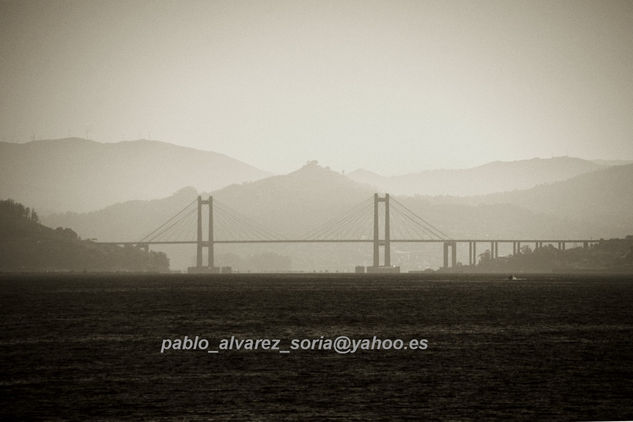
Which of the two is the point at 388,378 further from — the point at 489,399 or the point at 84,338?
the point at 84,338

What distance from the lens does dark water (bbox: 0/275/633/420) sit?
37.3 meters

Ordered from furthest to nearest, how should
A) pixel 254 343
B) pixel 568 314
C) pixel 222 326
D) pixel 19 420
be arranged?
pixel 568 314 < pixel 222 326 < pixel 254 343 < pixel 19 420

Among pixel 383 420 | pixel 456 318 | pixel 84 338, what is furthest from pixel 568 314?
pixel 383 420

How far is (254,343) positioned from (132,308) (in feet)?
138

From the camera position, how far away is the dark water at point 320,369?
37.3m

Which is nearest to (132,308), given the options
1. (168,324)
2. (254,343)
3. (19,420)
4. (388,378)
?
(168,324)

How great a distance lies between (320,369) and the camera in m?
48.3

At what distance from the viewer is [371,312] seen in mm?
91750

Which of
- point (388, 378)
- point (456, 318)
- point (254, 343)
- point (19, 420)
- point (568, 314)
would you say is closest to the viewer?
point (19, 420)

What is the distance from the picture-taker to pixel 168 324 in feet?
253

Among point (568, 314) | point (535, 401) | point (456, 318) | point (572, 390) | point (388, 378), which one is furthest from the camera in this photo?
point (568, 314)

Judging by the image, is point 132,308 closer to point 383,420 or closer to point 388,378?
point 388,378

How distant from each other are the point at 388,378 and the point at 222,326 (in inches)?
1236

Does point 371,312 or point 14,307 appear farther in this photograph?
point 14,307
